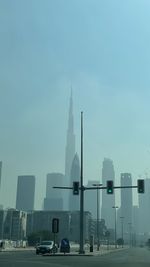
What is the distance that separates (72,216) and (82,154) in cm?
12920

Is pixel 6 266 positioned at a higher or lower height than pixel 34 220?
lower

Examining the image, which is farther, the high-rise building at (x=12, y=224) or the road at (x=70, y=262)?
the high-rise building at (x=12, y=224)

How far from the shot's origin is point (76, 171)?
139 metres

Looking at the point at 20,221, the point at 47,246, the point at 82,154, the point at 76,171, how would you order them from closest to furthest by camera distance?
the point at 82,154
the point at 47,246
the point at 76,171
the point at 20,221

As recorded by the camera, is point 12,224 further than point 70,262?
Yes

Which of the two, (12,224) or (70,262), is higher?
(12,224)

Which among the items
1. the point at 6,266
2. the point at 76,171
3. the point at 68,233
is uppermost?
the point at 76,171

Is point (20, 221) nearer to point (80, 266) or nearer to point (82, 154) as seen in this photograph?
point (82, 154)

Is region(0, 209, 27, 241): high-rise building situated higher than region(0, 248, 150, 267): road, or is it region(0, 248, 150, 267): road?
region(0, 209, 27, 241): high-rise building

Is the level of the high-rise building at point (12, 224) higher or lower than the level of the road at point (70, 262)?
higher

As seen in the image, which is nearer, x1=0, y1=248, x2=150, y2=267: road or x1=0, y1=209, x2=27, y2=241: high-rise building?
x1=0, y1=248, x2=150, y2=267: road

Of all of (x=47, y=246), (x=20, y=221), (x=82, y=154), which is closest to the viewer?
(x=82, y=154)

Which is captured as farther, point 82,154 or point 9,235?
point 9,235

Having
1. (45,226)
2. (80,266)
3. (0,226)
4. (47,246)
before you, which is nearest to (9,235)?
(0,226)
